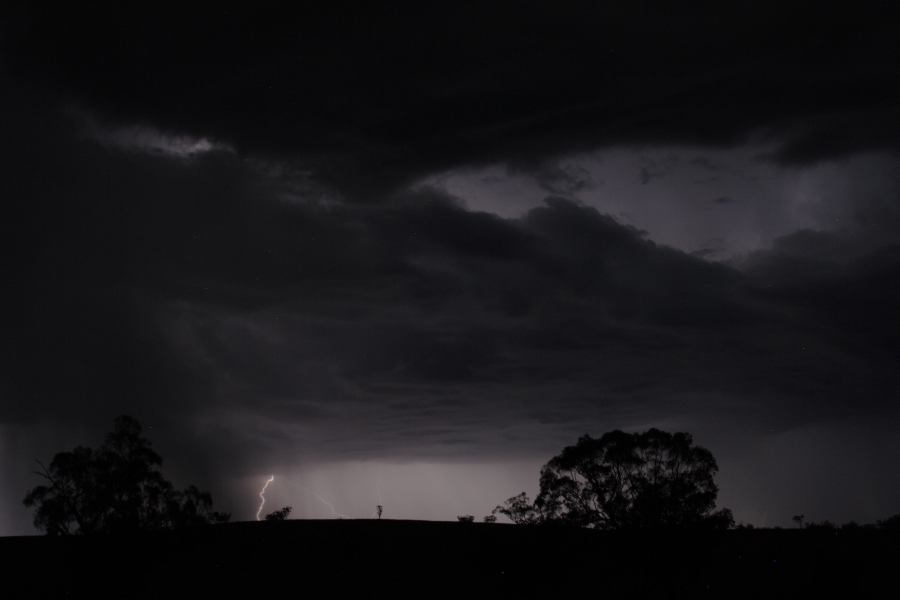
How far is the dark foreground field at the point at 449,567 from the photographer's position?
85.9 metres

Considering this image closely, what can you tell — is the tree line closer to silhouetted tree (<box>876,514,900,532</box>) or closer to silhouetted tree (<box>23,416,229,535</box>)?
silhouetted tree (<box>23,416,229,535</box>)

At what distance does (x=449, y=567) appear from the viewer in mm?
96562

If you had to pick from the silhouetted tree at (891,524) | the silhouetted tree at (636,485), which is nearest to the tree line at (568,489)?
the silhouetted tree at (636,485)

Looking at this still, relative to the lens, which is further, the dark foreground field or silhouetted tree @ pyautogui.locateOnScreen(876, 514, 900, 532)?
silhouetted tree @ pyautogui.locateOnScreen(876, 514, 900, 532)

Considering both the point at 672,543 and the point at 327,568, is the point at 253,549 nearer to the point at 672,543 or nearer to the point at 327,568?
the point at 327,568

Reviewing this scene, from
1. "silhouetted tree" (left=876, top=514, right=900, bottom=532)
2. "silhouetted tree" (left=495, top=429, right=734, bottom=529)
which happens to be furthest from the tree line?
"silhouetted tree" (left=876, top=514, right=900, bottom=532)

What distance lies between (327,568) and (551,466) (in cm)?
2649

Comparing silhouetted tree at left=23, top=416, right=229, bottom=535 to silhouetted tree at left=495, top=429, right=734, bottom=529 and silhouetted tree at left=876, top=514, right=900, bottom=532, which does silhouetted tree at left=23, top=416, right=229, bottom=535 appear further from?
silhouetted tree at left=876, top=514, right=900, bottom=532

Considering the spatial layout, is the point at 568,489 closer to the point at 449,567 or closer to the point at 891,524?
the point at 449,567

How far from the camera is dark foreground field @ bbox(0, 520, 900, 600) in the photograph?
8594 centimetres

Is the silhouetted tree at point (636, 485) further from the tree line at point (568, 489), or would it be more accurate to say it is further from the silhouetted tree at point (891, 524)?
the silhouetted tree at point (891, 524)

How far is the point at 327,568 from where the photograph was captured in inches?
3698

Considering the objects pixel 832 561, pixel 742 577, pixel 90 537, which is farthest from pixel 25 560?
pixel 832 561

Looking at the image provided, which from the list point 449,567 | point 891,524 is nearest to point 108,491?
point 449,567
